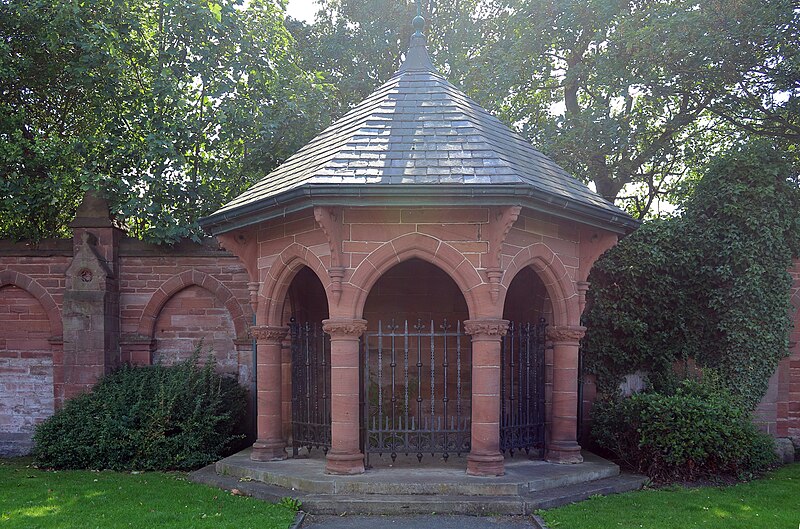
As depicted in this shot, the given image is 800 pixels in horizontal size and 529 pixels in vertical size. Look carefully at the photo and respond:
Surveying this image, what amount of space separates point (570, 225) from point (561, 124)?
244 inches

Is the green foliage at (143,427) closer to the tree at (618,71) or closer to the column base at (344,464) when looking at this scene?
the column base at (344,464)

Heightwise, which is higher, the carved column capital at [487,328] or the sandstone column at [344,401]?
A: the carved column capital at [487,328]

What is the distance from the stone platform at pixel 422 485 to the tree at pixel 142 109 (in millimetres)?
4397

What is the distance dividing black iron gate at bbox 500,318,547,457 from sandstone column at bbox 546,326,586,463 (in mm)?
250

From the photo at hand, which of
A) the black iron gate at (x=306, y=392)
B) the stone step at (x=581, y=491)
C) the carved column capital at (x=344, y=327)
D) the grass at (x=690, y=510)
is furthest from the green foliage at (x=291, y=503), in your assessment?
the grass at (x=690, y=510)

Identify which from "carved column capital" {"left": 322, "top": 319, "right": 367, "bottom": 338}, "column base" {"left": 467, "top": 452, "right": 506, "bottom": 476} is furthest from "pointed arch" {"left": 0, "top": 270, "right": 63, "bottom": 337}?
"column base" {"left": 467, "top": 452, "right": 506, "bottom": 476}

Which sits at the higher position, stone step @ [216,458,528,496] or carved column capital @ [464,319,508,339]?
carved column capital @ [464,319,508,339]

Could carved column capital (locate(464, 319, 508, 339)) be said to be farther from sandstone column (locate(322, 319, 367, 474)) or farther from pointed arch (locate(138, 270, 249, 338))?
pointed arch (locate(138, 270, 249, 338))

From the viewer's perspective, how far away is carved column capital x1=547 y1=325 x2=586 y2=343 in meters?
7.77

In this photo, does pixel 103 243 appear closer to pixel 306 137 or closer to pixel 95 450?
pixel 95 450

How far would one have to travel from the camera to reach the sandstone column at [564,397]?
25.5 ft

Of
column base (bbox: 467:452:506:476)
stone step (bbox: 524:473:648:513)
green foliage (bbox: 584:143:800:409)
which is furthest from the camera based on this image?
green foliage (bbox: 584:143:800:409)

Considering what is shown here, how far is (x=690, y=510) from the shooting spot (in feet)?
21.6

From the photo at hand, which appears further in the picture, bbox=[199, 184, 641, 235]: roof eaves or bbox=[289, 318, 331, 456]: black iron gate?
bbox=[289, 318, 331, 456]: black iron gate
